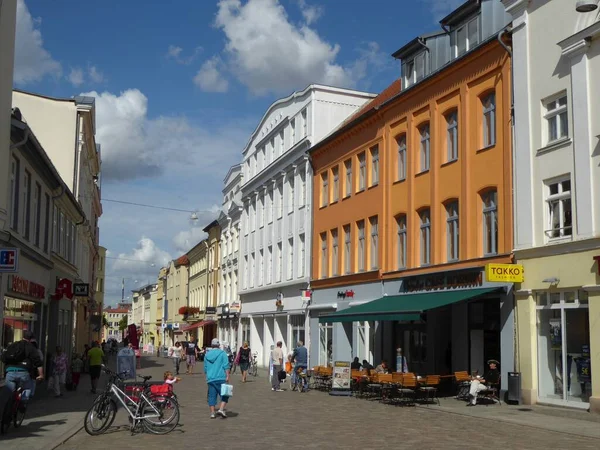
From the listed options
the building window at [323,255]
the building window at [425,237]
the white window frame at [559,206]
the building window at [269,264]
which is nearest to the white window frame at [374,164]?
the building window at [425,237]

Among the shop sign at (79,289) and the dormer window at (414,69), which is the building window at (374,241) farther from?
the shop sign at (79,289)

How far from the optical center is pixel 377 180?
31.5 metres

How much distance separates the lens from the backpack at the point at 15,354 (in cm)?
1395

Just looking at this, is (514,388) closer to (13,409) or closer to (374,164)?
(13,409)

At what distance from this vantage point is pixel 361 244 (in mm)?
33062

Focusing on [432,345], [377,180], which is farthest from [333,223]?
[432,345]

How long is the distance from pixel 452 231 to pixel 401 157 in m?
5.09

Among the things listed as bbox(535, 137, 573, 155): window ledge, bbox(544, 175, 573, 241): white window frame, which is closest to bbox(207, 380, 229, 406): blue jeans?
bbox(544, 175, 573, 241): white window frame

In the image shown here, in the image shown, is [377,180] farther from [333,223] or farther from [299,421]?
[299,421]

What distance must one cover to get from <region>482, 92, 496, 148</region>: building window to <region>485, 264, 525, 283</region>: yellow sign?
4372 millimetres

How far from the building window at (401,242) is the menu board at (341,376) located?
5466mm

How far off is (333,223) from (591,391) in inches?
725

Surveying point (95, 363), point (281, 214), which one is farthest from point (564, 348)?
point (281, 214)

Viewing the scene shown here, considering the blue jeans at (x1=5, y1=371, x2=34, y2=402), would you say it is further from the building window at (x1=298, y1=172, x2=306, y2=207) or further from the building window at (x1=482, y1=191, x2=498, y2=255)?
the building window at (x1=298, y1=172, x2=306, y2=207)
